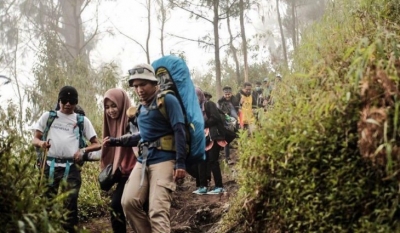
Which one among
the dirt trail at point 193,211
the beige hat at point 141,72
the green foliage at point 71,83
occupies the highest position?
the green foliage at point 71,83

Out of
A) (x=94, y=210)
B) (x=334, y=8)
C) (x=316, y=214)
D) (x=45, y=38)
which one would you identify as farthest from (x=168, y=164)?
(x=45, y=38)

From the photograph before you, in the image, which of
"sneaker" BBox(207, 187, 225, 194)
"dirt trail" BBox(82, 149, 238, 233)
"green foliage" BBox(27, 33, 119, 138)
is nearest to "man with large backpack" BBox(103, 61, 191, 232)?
"dirt trail" BBox(82, 149, 238, 233)

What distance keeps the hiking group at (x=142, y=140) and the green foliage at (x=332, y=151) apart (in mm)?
666

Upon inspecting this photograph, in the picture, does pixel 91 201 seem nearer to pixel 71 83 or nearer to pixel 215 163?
pixel 215 163

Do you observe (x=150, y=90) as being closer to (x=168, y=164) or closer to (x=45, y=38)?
(x=168, y=164)

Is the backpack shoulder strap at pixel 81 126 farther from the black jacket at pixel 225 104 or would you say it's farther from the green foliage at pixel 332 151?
the black jacket at pixel 225 104

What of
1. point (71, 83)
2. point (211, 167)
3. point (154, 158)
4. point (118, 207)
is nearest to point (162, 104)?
point (154, 158)

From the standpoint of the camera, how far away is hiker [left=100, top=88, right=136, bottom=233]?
4863mm

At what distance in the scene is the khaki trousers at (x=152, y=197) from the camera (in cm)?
407

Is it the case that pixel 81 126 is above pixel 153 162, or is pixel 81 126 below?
above

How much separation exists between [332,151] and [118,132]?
271 cm

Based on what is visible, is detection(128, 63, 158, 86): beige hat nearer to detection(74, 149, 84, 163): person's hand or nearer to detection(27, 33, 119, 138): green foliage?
detection(74, 149, 84, 163): person's hand

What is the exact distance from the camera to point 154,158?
4227mm

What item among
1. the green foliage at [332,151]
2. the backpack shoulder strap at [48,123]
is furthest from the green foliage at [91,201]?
the green foliage at [332,151]
